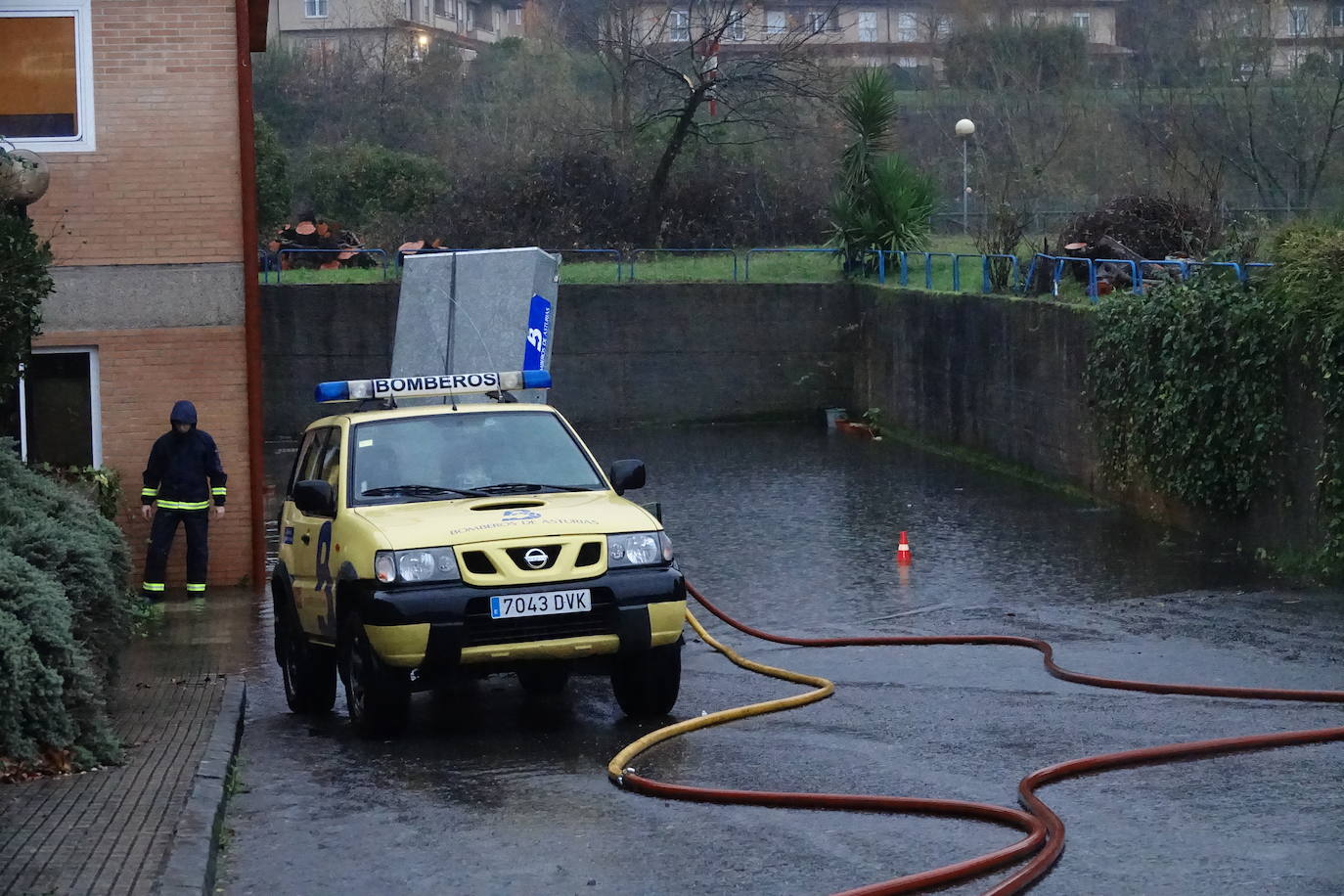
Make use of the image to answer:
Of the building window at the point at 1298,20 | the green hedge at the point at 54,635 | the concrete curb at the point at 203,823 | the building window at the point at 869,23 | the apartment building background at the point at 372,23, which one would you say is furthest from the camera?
the building window at the point at 869,23

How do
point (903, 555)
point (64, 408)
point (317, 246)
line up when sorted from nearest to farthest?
point (64, 408), point (903, 555), point (317, 246)

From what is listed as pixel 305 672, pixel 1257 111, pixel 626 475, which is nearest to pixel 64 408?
pixel 305 672

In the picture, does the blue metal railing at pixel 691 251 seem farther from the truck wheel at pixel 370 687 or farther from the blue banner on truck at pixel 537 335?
the truck wheel at pixel 370 687

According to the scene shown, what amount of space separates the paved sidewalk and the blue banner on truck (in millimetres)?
4333

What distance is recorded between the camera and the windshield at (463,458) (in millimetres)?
9523

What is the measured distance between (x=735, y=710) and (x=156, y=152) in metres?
8.08

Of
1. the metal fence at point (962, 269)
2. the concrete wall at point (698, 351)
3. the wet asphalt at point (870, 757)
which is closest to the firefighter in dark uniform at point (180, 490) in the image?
the wet asphalt at point (870, 757)

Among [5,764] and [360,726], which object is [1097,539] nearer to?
[360,726]

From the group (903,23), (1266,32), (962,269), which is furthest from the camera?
(903,23)

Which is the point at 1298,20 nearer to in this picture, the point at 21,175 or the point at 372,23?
the point at 372,23

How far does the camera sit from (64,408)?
575 inches

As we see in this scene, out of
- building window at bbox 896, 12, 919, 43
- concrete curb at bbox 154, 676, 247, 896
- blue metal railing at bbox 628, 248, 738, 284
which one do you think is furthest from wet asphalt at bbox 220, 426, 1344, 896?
building window at bbox 896, 12, 919, 43

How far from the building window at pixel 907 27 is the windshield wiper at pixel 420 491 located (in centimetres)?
6333

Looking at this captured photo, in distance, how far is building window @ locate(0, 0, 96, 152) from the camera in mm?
14289
